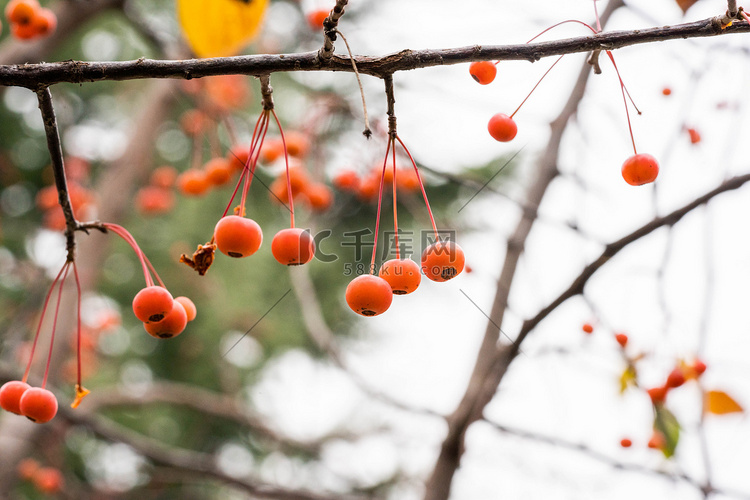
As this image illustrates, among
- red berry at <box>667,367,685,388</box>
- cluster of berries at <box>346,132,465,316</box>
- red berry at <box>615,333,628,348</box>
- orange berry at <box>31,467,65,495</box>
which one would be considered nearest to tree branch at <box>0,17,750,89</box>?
cluster of berries at <box>346,132,465,316</box>

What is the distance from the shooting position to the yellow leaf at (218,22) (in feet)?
5.83

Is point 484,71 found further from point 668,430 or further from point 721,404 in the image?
point 721,404

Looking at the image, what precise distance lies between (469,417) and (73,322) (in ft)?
9.34

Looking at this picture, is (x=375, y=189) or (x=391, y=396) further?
(x=375, y=189)

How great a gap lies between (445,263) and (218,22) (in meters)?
1.24

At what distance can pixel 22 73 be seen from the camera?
3.11 feet

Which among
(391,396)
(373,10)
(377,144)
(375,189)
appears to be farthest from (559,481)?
(373,10)

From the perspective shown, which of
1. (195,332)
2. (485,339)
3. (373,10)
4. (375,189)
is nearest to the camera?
(485,339)

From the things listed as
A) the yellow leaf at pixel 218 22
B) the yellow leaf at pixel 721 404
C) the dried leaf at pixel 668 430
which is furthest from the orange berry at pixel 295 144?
the yellow leaf at pixel 721 404

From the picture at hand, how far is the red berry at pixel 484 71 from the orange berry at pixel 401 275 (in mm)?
436

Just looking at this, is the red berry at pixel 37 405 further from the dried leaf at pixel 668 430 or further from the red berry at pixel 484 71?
the dried leaf at pixel 668 430

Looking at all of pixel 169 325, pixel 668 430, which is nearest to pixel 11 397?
pixel 169 325

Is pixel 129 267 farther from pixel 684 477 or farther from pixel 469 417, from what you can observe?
pixel 684 477

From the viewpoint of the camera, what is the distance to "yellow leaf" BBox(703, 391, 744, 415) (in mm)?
2221
